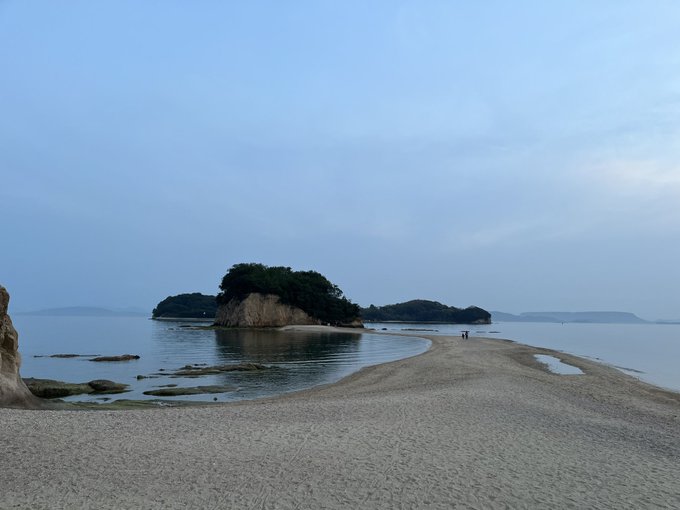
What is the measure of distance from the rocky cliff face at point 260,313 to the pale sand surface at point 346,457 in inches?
3635

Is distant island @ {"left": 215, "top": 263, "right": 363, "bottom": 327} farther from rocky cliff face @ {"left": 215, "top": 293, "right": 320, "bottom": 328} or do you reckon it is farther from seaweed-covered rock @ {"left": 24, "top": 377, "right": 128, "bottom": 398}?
seaweed-covered rock @ {"left": 24, "top": 377, "right": 128, "bottom": 398}

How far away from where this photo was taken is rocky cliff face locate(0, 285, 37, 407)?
51.9ft

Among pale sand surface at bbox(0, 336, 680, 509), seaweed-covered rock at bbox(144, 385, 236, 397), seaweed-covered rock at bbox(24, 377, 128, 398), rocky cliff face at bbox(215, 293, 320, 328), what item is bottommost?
seaweed-covered rock at bbox(144, 385, 236, 397)

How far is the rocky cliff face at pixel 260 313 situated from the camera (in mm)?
105062

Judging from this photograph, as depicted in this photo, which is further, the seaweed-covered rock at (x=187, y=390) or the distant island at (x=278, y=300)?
the distant island at (x=278, y=300)

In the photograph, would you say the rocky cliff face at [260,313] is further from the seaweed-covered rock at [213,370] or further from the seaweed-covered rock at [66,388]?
the seaweed-covered rock at [66,388]

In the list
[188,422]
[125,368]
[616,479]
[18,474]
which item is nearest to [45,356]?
[125,368]

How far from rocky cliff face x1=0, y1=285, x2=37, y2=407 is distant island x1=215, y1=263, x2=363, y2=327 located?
289ft

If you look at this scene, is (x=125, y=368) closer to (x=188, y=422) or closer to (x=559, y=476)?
(x=188, y=422)

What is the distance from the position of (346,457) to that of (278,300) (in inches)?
4011

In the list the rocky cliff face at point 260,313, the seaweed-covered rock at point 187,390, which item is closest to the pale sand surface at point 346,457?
the seaweed-covered rock at point 187,390

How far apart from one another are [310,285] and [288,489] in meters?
110

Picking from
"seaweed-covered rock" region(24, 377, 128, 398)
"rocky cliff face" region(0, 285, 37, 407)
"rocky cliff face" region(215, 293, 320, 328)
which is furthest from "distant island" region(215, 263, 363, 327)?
"rocky cliff face" region(0, 285, 37, 407)

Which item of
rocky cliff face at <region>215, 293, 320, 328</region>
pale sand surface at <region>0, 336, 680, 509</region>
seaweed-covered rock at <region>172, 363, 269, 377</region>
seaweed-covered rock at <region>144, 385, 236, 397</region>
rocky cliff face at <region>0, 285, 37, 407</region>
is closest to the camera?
pale sand surface at <region>0, 336, 680, 509</region>
